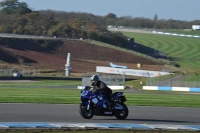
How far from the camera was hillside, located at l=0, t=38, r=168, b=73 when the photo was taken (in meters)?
90.1

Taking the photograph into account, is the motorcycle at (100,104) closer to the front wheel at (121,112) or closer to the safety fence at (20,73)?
the front wheel at (121,112)

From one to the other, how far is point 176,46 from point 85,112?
113 metres

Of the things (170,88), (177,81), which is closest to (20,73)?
(177,81)

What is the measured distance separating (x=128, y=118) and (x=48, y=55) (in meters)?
79.9

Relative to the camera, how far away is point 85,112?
19.5 m

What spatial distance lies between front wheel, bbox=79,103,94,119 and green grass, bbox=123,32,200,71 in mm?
90206

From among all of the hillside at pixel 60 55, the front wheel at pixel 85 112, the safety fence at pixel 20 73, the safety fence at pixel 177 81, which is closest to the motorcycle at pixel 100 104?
the front wheel at pixel 85 112

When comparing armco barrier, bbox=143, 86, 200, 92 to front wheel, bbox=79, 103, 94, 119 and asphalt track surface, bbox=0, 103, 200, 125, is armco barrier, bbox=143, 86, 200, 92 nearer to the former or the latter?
asphalt track surface, bbox=0, 103, 200, 125

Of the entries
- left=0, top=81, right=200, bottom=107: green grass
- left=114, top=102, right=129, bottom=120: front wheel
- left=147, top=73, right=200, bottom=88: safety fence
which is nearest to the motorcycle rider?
left=114, top=102, right=129, bottom=120: front wheel

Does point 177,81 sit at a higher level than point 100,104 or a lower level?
lower

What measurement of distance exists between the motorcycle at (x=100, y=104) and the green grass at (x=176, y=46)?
89525 millimetres

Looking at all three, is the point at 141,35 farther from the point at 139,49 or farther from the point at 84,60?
the point at 84,60

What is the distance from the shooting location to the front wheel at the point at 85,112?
19.4 m

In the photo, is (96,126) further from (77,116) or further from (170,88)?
(170,88)
